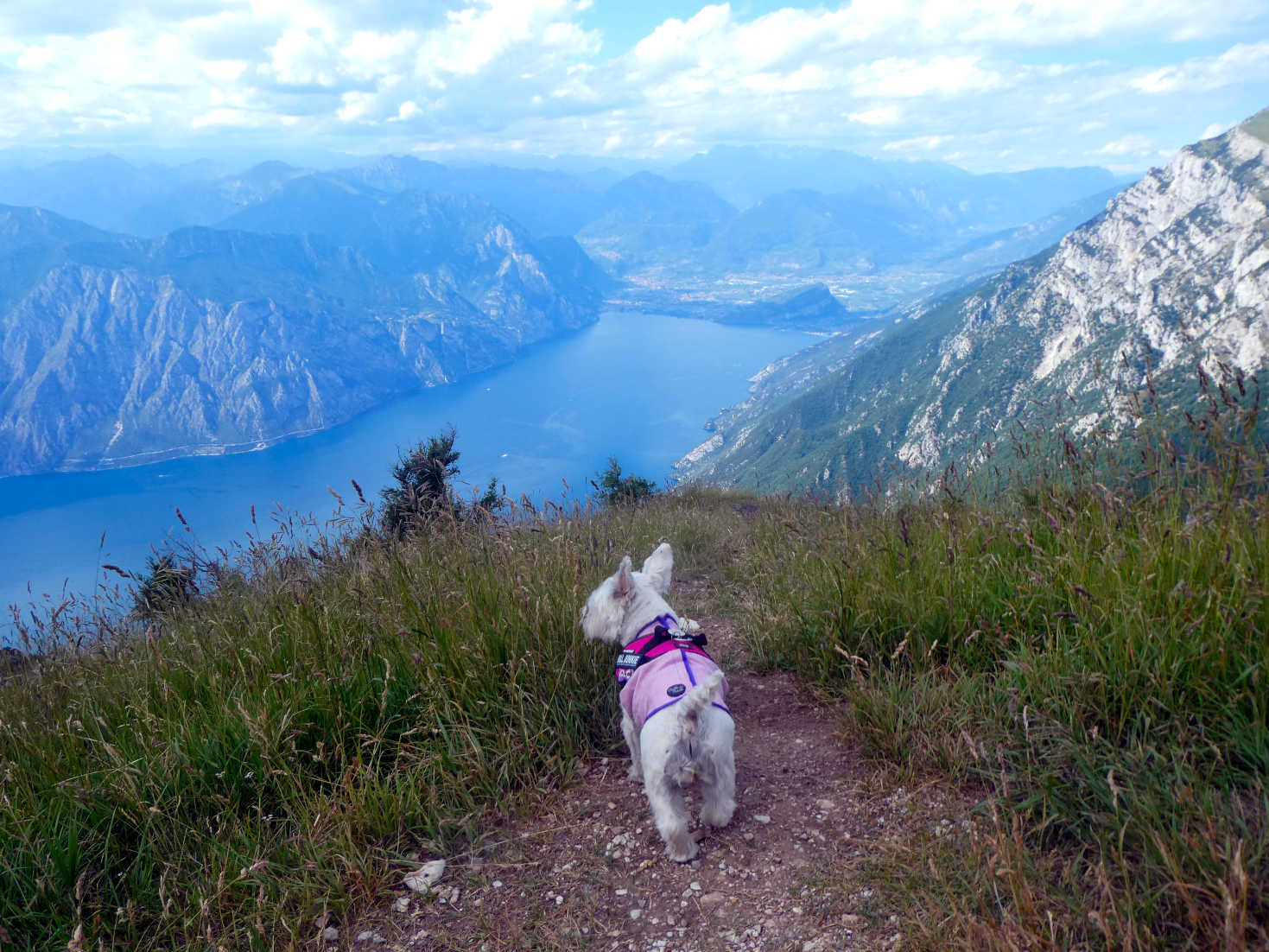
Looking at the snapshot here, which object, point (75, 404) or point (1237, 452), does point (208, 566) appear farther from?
point (75, 404)

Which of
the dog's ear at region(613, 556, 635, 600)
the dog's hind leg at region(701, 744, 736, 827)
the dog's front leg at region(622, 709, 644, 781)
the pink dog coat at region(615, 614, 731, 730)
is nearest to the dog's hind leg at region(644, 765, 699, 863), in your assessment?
the dog's hind leg at region(701, 744, 736, 827)

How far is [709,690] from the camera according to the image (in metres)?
2.66

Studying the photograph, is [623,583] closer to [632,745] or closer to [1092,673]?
[632,745]

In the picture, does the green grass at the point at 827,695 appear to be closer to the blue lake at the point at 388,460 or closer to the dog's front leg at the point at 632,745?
the dog's front leg at the point at 632,745

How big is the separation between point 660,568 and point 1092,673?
2080 millimetres

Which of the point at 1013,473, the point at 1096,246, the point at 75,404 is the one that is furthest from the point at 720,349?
the point at 1013,473

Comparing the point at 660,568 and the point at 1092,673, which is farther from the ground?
the point at 660,568

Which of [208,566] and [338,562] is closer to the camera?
[208,566]

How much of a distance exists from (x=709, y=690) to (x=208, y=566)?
13.4 ft

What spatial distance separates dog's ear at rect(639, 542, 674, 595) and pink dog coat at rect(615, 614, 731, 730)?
34 centimetres

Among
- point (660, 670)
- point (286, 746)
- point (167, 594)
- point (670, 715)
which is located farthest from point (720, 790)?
point (167, 594)

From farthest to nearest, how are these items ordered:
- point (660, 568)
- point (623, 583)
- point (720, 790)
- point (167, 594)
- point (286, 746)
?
point (167, 594), point (660, 568), point (623, 583), point (286, 746), point (720, 790)

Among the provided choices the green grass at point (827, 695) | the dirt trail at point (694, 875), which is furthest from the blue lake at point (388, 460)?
the dirt trail at point (694, 875)

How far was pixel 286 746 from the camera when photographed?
3.17m
